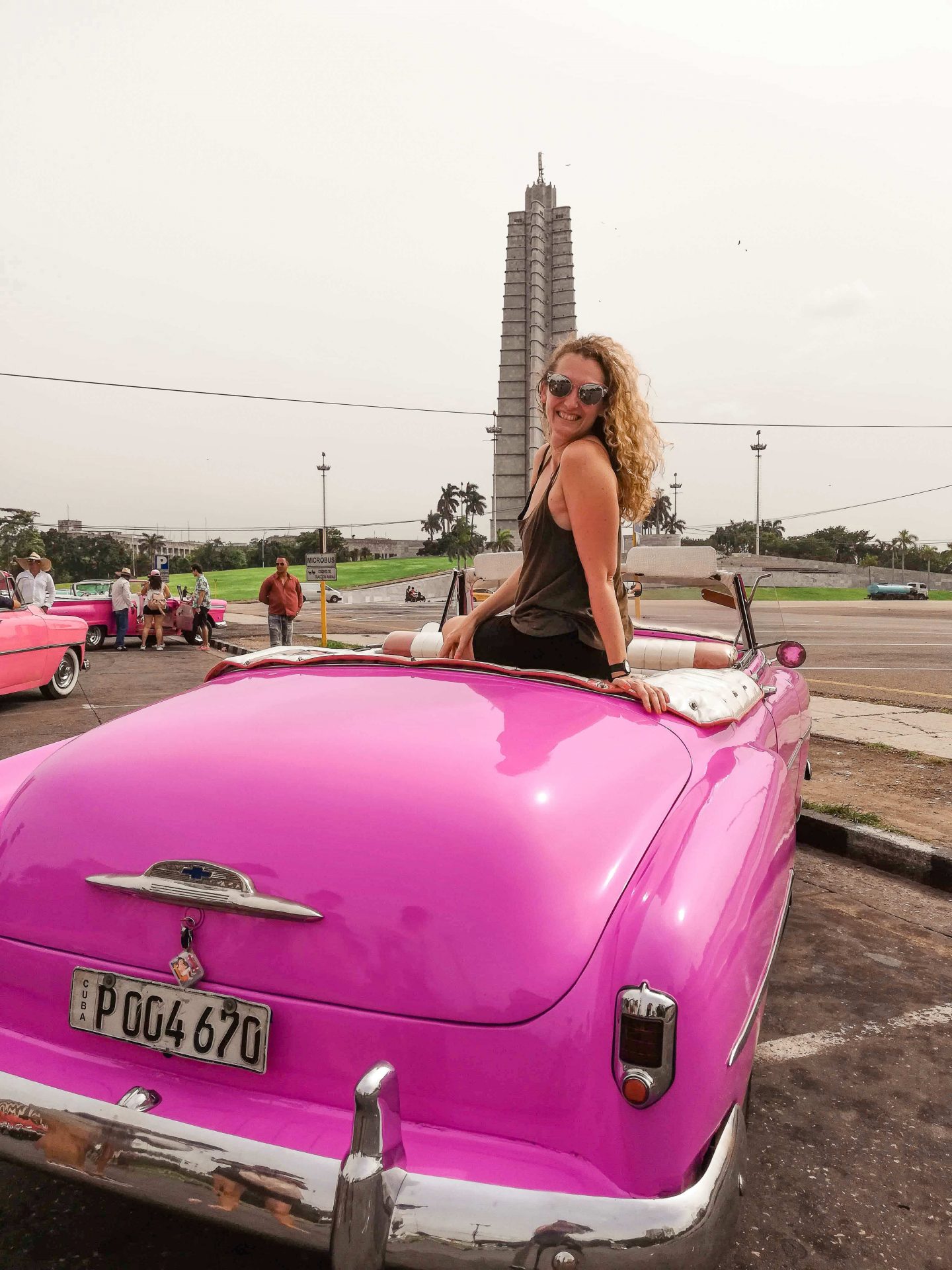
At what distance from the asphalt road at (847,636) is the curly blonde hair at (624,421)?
1.50 m

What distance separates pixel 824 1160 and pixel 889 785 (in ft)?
13.3

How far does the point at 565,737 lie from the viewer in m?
1.93

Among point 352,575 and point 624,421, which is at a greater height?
point 624,421

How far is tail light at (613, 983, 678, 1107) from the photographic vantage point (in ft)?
4.77

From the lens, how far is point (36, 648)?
9.77 metres

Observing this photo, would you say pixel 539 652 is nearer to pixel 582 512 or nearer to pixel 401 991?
pixel 582 512

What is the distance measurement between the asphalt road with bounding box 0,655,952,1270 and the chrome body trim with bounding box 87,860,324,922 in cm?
49

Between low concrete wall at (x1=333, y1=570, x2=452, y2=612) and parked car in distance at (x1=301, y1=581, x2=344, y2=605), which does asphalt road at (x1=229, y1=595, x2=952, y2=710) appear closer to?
parked car in distance at (x1=301, y1=581, x2=344, y2=605)

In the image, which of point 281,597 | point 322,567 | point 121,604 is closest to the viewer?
point 281,597

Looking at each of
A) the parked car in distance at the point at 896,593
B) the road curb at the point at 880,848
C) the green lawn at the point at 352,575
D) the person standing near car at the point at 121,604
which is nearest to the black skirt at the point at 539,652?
the road curb at the point at 880,848

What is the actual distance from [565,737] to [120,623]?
58.7ft

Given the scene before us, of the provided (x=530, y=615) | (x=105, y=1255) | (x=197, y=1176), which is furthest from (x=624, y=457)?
(x=105, y=1255)

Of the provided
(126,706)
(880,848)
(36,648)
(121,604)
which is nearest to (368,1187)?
(880,848)

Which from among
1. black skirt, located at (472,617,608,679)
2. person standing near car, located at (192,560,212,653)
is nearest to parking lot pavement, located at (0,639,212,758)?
person standing near car, located at (192,560,212,653)
